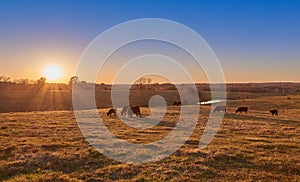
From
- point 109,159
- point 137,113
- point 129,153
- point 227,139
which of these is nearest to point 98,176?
point 109,159

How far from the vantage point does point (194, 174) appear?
10984mm

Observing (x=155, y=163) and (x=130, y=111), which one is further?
(x=130, y=111)

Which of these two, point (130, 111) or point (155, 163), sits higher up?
point (130, 111)

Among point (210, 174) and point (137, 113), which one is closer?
point (210, 174)

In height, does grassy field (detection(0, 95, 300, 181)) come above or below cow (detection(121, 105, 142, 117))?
below

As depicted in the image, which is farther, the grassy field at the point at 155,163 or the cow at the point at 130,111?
the cow at the point at 130,111

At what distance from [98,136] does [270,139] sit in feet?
35.5

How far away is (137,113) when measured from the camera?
33.0m

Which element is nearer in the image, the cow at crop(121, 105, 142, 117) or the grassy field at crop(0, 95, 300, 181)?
the grassy field at crop(0, 95, 300, 181)

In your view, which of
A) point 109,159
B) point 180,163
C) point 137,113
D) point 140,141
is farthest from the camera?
point 137,113

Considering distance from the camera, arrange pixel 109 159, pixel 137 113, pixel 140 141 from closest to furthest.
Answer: pixel 109 159 < pixel 140 141 < pixel 137 113

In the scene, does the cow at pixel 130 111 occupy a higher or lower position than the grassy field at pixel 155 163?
higher

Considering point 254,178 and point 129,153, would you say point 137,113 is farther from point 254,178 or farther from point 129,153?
point 254,178

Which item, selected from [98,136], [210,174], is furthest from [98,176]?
[98,136]
